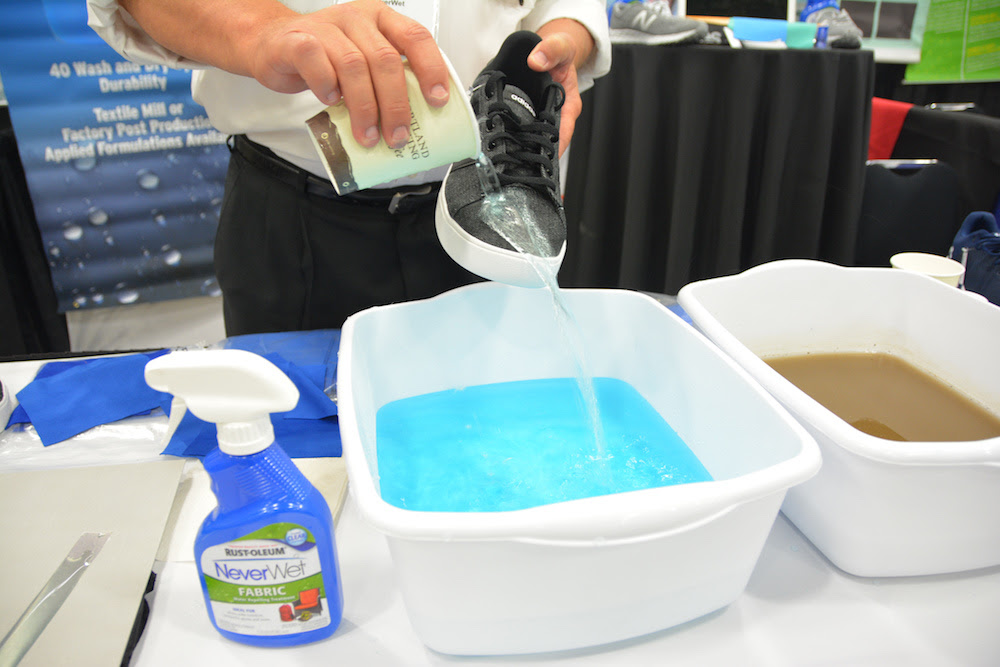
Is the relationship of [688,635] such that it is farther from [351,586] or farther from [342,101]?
[342,101]

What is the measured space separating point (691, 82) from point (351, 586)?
4.78 feet

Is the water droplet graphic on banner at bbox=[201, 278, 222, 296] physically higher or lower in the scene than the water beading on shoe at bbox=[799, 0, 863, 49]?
lower

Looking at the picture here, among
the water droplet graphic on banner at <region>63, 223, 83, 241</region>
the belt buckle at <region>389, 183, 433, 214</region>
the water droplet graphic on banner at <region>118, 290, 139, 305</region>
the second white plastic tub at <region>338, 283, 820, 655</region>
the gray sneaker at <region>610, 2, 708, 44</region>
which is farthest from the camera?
the water droplet graphic on banner at <region>118, 290, 139, 305</region>

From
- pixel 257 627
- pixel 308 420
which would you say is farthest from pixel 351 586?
pixel 308 420

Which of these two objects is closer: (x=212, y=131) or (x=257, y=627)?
(x=257, y=627)

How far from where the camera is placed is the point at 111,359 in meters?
0.78

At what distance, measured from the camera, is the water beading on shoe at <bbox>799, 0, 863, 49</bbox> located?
62.3 inches

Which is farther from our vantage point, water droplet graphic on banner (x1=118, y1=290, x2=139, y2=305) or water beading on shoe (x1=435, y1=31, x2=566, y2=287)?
water droplet graphic on banner (x1=118, y1=290, x2=139, y2=305)

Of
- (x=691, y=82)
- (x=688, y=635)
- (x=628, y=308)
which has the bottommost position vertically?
(x=688, y=635)

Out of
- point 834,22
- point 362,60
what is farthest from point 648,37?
point 362,60

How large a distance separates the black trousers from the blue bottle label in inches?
21.1

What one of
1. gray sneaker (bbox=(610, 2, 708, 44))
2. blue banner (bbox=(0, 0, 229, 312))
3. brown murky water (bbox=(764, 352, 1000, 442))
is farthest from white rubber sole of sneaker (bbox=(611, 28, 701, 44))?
blue banner (bbox=(0, 0, 229, 312))

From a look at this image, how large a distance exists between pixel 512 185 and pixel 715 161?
3.68 feet

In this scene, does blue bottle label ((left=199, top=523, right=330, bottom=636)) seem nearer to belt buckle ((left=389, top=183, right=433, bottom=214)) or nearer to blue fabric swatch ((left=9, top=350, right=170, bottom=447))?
blue fabric swatch ((left=9, top=350, right=170, bottom=447))
